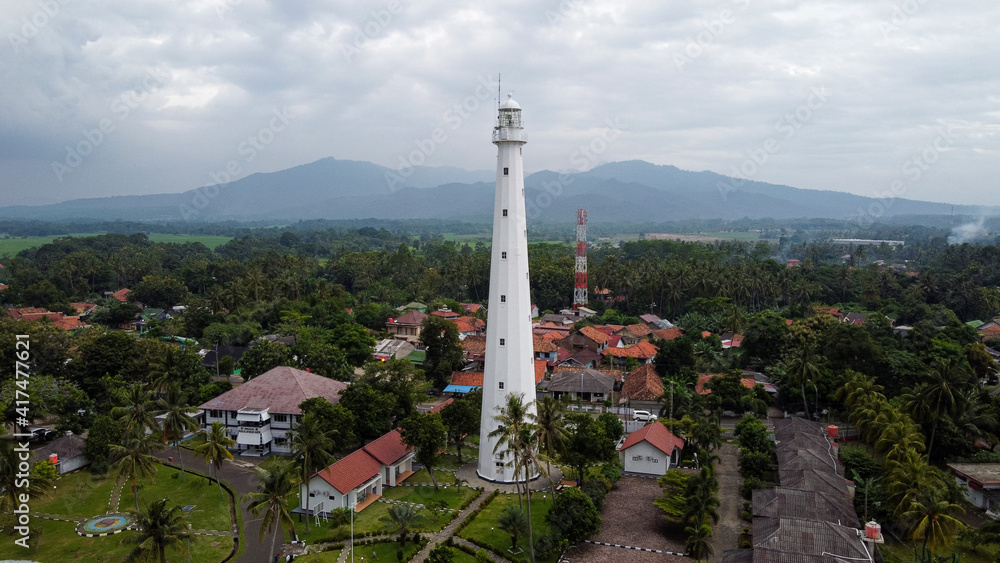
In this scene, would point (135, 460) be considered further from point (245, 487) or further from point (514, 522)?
point (514, 522)

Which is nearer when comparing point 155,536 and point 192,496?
point 155,536

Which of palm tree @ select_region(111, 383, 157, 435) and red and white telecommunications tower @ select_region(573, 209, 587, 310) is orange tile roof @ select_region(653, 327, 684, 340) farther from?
palm tree @ select_region(111, 383, 157, 435)

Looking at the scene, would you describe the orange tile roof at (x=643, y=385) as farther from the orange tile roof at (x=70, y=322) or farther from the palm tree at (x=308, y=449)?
the orange tile roof at (x=70, y=322)

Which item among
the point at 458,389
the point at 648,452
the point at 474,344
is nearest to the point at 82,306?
the point at 474,344

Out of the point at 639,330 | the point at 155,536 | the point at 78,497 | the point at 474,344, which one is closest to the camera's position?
the point at 155,536

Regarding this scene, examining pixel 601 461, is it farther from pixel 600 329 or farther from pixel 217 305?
pixel 217 305

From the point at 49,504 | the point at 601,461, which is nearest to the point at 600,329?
the point at 601,461

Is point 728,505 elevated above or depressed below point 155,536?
below
